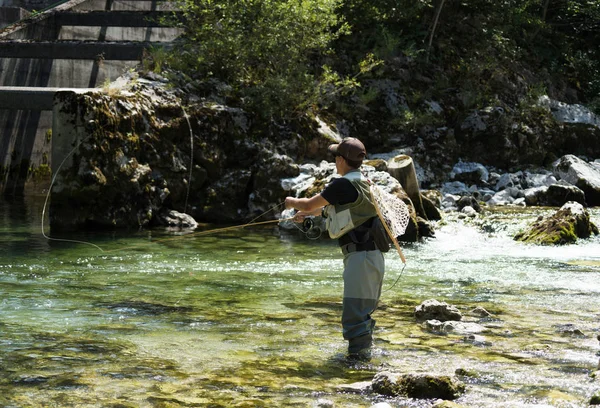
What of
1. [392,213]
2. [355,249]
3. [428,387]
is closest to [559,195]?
[392,213]

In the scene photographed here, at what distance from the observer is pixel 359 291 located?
6266 mm

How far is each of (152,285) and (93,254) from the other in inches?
99.5

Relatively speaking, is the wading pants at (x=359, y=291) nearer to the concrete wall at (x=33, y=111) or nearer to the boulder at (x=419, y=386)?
the boulder at (x=419, y=386)

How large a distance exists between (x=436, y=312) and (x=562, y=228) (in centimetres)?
673

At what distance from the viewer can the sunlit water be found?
533 centimetres

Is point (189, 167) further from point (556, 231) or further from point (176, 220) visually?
point (556, 231)

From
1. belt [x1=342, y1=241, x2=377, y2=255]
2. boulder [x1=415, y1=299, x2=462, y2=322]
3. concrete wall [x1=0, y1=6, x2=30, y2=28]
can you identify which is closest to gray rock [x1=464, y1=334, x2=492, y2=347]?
boulder [x1=415, y1=299, x2=462, y2=322]

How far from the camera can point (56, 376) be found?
18.1 feet

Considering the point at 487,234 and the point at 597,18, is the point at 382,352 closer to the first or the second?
the point at 487,234

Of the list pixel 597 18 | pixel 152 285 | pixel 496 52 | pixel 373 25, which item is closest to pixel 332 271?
pixel 152 285

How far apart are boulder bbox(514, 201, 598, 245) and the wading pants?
791 cm

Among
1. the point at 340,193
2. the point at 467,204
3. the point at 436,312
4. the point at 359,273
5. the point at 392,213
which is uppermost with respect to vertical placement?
the point at 340,193

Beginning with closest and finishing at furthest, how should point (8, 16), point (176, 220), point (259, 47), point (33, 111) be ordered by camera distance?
point (176, 220)
point (259, 47)
point (33, 111)
point (8, 16)

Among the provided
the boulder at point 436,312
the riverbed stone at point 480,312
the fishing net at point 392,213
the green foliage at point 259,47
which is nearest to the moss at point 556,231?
the green foliage at point 259,47
